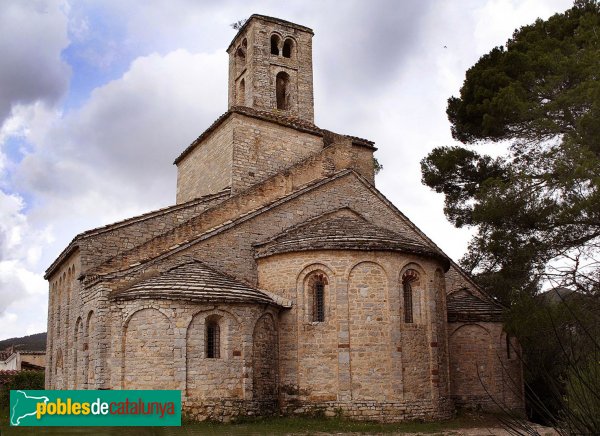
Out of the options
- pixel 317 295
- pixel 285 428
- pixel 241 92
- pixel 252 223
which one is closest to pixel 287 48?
pixel 241 92

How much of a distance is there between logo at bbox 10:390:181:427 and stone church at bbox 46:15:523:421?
5.43ft

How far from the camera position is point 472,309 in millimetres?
19859

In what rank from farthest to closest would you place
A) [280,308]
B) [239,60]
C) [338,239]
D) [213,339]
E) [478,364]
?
1. [239,60]
2. [478,364]
3. [280,308]
4. [338,239]
5. [213,339]

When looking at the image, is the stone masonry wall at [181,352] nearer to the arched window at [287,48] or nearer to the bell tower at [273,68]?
the bell tower at [273,68]

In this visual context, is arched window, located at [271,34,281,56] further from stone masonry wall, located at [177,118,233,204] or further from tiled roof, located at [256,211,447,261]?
tiled roof, located at [256,211,447,261]

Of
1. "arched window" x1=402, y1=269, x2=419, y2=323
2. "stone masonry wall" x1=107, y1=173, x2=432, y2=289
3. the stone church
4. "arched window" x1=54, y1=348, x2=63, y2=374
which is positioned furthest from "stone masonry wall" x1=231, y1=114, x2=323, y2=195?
"arched window" x1=54, y1=348, x2=63, y2=374

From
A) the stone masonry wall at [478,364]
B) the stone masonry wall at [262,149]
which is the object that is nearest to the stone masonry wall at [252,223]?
the stone masonry wall at [262,149]

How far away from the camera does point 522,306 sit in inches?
684

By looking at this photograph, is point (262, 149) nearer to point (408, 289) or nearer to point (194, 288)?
point (408, 289)

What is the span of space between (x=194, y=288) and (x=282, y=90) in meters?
11.0

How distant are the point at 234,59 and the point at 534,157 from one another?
12.0 meters

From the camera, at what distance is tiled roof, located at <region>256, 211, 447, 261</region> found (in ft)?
53.6

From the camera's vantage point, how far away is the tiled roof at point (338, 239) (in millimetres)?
16328

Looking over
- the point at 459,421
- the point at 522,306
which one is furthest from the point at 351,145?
the point at 459,421
